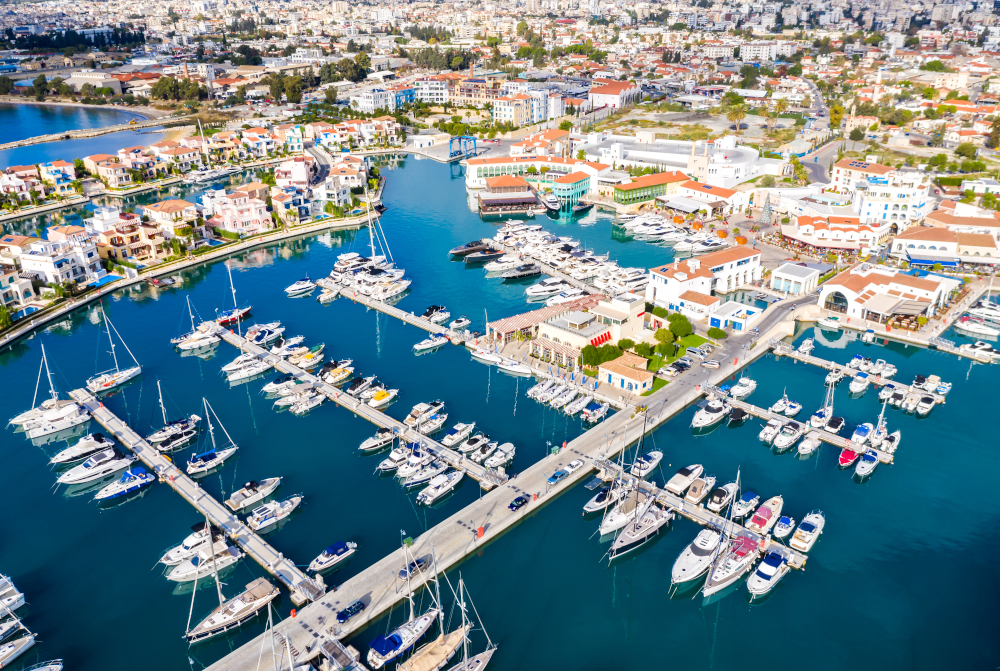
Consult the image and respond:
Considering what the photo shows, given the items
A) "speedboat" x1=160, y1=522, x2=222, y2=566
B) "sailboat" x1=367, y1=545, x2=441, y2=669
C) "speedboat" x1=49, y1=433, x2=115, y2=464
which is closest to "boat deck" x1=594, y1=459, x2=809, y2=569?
"sailboat" x1=367, y1=545, x2=441, y2=669

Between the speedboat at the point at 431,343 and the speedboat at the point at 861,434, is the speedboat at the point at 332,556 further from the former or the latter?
the speedboat at the point at 861,434

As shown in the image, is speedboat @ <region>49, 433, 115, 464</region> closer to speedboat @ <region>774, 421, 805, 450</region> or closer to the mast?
the mast

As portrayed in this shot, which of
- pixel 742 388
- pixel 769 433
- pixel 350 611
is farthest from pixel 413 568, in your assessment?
pixel 742 388

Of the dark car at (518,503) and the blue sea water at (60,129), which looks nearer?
the dark car at (518,503)

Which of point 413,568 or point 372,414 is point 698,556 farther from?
point 372,414

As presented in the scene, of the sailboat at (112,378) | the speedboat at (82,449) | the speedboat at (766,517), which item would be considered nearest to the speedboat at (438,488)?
the speedboat at (766,517)

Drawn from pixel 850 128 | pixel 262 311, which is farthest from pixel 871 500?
pixel 850 128
